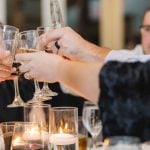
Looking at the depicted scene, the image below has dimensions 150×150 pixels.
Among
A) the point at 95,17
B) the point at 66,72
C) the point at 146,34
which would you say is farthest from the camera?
the point at 95,17

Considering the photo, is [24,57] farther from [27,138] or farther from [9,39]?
[27,138]

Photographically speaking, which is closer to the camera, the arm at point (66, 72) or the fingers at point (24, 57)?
the arm at point (66, 72)

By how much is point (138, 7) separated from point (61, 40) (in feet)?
15.1

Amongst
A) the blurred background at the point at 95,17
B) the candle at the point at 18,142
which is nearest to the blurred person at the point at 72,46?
the candle at the point at 18,142

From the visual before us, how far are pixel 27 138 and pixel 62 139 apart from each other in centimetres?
11

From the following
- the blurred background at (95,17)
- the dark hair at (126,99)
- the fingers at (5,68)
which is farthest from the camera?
the blurred background at (95,17)

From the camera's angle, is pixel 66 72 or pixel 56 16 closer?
pixel 66 72

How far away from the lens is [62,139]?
4.54 ft

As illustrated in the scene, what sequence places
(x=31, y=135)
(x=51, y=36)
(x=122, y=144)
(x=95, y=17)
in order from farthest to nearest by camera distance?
(x=95, y=17), (x=51, y=36), (x=31, y=135), (x=122, y=144)

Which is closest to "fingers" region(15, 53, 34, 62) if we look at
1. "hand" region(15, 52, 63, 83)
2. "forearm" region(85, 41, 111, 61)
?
"hand" region(15, 52, 63, 83)

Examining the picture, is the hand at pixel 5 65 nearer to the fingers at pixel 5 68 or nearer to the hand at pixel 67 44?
the fingers at pixel 5 68

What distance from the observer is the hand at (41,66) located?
1.31 meters

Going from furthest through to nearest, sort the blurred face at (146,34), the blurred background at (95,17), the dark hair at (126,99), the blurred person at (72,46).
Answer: the blurred background at (95,17)
the blurred face at (146,34)
the blurred person at (72,46)
the dark hair at (126,99)

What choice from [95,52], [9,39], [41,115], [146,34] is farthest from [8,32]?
[146,34]
